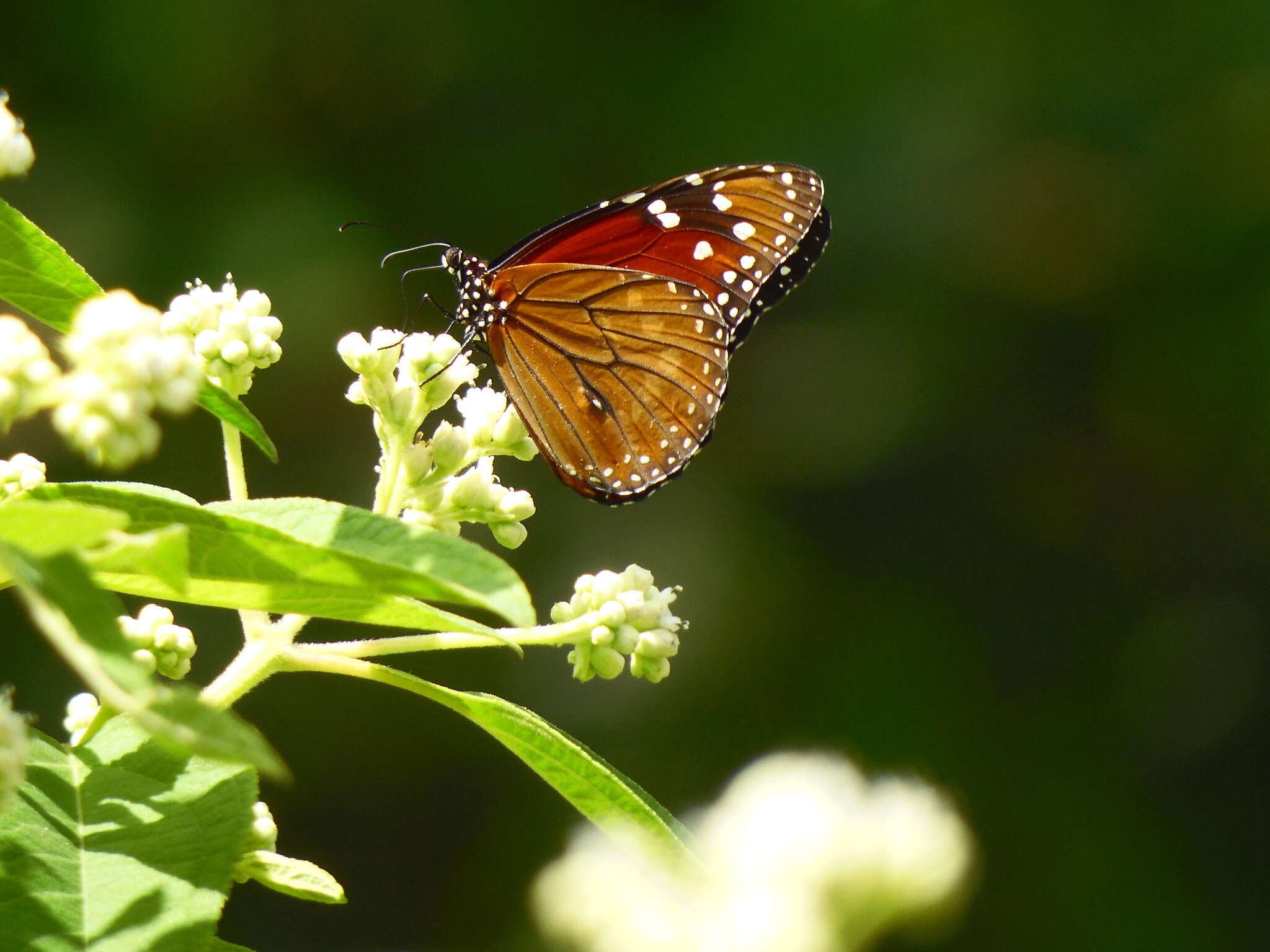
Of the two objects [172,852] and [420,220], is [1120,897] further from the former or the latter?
[172,852]

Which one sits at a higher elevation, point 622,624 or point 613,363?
point 613,363

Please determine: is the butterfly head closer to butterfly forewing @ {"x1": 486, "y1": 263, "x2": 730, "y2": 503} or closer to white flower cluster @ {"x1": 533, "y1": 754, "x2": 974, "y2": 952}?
butterfly forewing @ {"x1": 486, "y1": 263, "x2": 730, "y2": 503}

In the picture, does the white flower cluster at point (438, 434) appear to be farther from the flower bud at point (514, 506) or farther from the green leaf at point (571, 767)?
the green leaf at point (571, 767)

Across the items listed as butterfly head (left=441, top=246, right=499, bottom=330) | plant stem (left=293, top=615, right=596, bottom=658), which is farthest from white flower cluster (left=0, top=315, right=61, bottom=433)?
butterfly head (left=441, top=246, right=499, bottom=330)

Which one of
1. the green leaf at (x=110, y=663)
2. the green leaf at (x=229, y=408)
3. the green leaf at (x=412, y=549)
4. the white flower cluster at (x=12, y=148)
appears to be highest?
the white flower cluster at (x=12, y=148)

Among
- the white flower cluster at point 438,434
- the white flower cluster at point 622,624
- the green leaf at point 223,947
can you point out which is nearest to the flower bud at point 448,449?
the white flower cluster at point 438,434

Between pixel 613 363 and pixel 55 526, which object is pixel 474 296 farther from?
pixel 55 526

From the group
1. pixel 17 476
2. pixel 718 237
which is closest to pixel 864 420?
pixel 718 237
